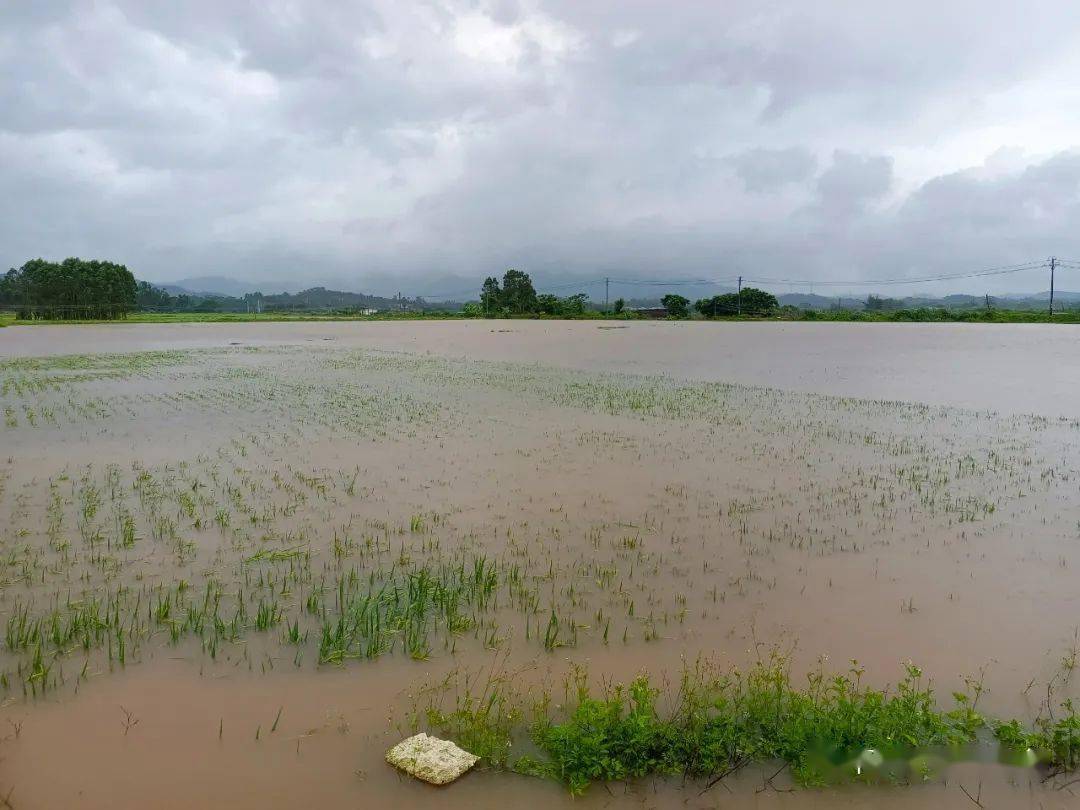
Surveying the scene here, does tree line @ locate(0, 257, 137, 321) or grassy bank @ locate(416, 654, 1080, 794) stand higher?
tree line @ locate(0, 257, 137, 321)

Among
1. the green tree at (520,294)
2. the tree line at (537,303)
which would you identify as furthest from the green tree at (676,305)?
the green tree at (520,294)

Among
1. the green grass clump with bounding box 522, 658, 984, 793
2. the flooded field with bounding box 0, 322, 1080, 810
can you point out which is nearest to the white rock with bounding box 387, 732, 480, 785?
the flooded field with bounding box 0, 322, 1080, 810

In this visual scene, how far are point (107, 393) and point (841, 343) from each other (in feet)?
124

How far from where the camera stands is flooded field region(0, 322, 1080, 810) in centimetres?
366

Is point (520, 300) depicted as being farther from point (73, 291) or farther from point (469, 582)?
point (469, 582)

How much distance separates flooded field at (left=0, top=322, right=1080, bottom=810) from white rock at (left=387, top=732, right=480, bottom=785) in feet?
0.24

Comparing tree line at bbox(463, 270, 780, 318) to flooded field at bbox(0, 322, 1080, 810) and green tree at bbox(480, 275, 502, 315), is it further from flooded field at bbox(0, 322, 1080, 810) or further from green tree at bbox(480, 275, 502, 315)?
flooded field at bbox(0, 322, 1080, 810)

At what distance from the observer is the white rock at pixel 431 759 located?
11.4 ft

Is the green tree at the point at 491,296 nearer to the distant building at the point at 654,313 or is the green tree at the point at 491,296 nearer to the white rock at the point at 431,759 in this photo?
the distant building at the point at 654,313

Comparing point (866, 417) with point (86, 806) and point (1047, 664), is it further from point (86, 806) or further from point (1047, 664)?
point (86, 806)

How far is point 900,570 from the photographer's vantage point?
20.6 feet

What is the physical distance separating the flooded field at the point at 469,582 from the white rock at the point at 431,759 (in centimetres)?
7

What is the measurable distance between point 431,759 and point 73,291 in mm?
94631

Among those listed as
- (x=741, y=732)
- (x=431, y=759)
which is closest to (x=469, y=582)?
(x=431, y=759)
